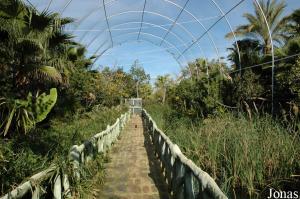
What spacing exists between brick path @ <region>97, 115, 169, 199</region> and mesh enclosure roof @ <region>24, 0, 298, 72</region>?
4898 millimetres

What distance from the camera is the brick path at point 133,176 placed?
609 cm

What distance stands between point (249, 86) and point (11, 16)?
8345 mm

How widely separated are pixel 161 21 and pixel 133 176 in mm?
15672

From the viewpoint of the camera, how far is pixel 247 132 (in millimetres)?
5223

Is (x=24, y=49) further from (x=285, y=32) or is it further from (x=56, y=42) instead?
(x=285, y=32)

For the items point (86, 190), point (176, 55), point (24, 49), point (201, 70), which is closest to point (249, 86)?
point (24, 49)

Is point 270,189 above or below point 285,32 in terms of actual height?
below

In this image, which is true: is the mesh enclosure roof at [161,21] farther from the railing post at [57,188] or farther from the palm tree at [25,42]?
the railing post at [57,188]

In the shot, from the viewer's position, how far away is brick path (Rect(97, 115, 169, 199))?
6086mm

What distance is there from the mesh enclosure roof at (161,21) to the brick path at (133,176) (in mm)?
4898

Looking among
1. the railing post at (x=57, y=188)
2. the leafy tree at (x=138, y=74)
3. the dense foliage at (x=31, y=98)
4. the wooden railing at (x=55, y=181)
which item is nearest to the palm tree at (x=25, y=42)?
the dense foliage at (x=31, y=98)

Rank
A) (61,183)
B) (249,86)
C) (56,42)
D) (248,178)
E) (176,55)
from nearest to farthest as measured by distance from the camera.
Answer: (248,178) < (61,183) < (56,42) < (249,86) < (176,55)

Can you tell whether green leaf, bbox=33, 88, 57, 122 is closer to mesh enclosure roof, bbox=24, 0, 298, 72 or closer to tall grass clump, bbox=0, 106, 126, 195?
tall grass clump, bbox=0, 106, 126, 195

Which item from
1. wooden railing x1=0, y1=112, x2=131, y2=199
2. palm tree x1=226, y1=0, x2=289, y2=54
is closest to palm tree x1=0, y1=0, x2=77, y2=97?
wooden railing x1=0, y1=112, x2=131, y2=199
